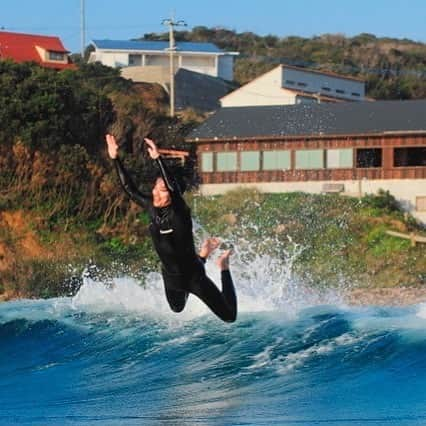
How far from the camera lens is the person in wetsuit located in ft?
32.5

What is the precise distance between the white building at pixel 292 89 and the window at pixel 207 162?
43.1 ft

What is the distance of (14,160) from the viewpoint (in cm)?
2855

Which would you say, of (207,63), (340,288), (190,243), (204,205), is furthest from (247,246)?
(207,63)

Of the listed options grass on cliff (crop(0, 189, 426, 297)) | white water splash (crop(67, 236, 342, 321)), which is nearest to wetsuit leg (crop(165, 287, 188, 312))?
white water splash (crop(67, 236, 342, 321))

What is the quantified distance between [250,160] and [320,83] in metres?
21.4

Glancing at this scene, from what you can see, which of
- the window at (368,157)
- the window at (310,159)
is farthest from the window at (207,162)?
the window at (368,157)

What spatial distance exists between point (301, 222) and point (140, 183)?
4711mm

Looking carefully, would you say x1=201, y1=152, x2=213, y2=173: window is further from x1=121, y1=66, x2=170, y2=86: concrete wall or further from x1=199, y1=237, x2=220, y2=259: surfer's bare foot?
x1=199, y1=237, x2=220, y2=259: surfer's bare foot

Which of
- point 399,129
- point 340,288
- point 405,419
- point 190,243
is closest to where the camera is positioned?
point 405,419

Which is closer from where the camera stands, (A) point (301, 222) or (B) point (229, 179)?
(A) point (301, 222)

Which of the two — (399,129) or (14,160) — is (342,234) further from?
(14,160)

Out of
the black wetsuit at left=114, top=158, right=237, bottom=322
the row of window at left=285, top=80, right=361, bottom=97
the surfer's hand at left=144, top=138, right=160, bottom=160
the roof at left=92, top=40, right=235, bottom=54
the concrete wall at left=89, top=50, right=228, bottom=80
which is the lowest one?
the black wetsuit at left=114, top=158, right=237, bottom=322

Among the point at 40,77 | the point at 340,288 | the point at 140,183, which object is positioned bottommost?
the point at 340,288

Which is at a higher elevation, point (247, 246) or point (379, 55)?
point (379, 55)
